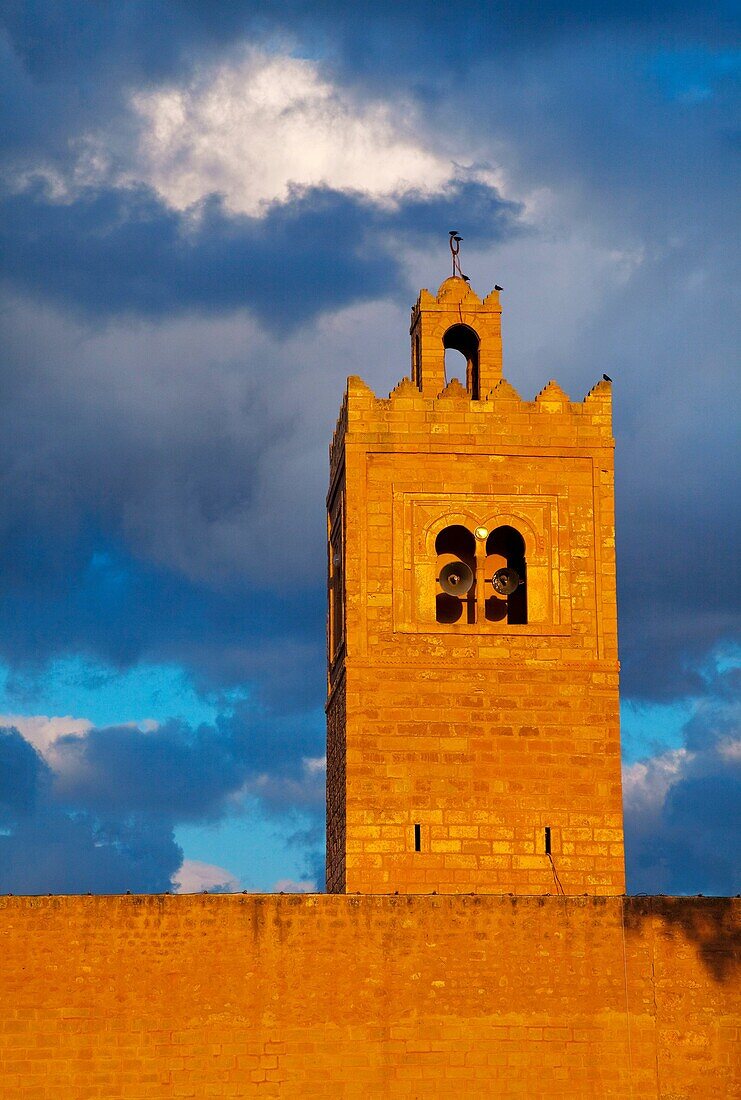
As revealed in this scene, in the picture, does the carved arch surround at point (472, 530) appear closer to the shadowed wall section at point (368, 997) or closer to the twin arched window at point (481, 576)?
the twin arched window at point (481, 576)

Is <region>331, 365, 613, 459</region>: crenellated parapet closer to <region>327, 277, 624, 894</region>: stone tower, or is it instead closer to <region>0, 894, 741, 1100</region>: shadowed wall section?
<region>327, 277, 624, 894</region>: stone tower

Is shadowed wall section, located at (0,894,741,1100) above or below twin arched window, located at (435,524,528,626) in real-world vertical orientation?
below

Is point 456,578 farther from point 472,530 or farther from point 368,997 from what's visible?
point 368,997

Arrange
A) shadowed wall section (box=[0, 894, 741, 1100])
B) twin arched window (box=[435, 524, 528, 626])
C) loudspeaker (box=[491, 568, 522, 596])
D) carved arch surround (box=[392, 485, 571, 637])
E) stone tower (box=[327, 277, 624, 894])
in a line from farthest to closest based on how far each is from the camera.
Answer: loudspeaker (box=[491, 568, 522, 596]), twin arched window (box=[435, 524, 528, 626]), carved arch surround (box=[392, 485, 571, 637]), stone tower (box=[327, 277, 624, 894]), shadowed wall section (box=[0, 894, 741, 1100])

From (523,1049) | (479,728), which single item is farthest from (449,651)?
(523,1049)

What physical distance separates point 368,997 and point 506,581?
268 inches

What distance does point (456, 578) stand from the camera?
28172 millimetres

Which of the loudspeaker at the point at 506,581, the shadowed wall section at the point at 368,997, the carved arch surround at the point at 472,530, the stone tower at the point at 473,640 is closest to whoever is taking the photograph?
the shadowed wall section at the point at 368,997

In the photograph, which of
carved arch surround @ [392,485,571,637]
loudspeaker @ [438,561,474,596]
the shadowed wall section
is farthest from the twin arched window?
the shadowed wall section

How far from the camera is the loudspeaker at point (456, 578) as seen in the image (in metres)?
28.1

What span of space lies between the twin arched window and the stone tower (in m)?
0.03

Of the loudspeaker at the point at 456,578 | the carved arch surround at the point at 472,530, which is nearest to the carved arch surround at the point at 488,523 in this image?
the carved arch surround at the point at 472,530

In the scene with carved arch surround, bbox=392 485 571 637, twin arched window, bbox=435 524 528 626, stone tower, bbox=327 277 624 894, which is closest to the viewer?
stone tower, bbox=327 277 624 894

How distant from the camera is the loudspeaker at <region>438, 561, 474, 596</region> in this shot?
28078 millimetres
